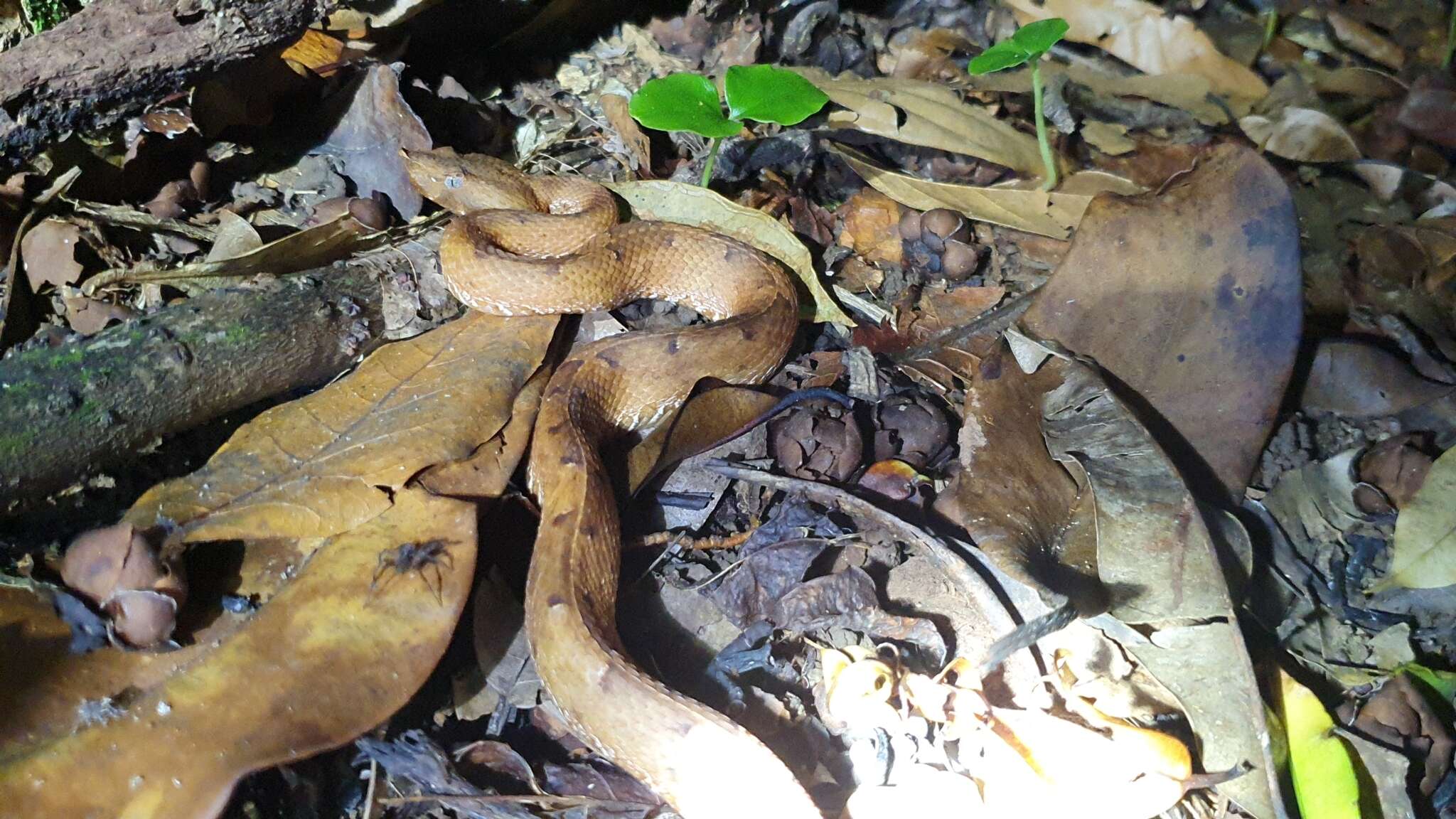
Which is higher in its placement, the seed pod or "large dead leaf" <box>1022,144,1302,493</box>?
"large dead leaf" <box>1022,144,1302,493</box>

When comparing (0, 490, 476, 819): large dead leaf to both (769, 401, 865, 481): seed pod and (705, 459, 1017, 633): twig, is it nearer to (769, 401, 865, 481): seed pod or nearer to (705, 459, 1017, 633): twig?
(705, 459, 1017, 633): twig

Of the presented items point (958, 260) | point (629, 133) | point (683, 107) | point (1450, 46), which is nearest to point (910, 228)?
point (958, 260)

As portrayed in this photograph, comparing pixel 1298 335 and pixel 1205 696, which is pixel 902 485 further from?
pixel 1298 335

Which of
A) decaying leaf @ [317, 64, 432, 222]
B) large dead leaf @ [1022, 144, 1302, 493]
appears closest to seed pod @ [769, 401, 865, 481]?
large dead leaf @ [1022, 144, 1302, 493]

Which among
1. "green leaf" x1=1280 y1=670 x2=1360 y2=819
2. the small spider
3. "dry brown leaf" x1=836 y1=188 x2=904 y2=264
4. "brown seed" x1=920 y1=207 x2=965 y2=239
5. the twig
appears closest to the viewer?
"green leaf" x1=1280 y1=670 x2=1360 y2=819

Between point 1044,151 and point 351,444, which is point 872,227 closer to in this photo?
point 1044,151
